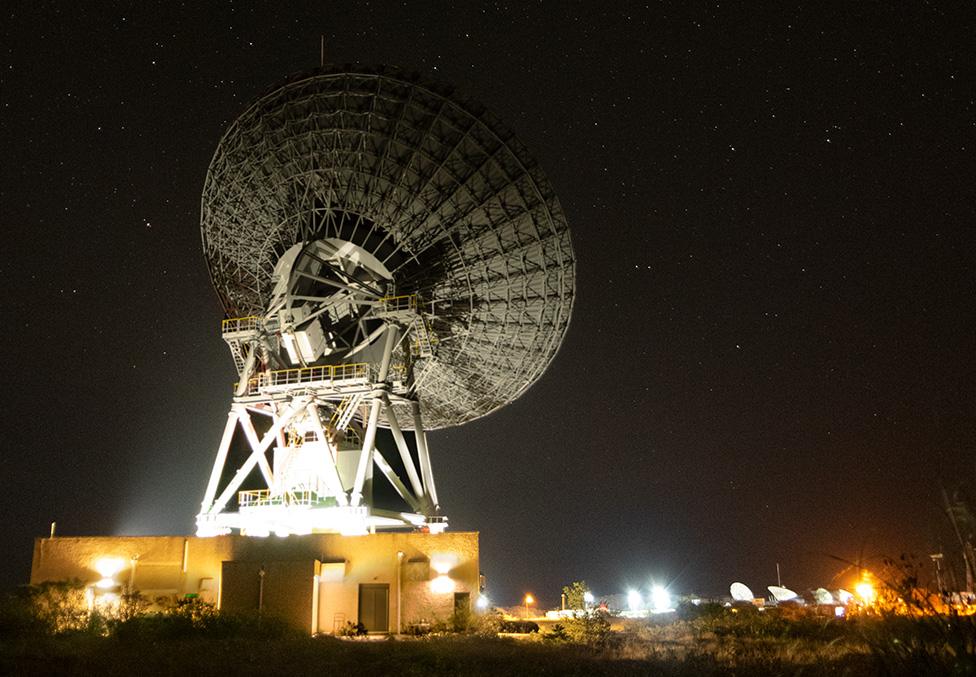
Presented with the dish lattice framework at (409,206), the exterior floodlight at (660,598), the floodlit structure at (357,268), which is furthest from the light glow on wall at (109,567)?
the exterior floodlight at (660,598)

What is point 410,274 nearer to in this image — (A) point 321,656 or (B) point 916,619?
(A) point 321,656

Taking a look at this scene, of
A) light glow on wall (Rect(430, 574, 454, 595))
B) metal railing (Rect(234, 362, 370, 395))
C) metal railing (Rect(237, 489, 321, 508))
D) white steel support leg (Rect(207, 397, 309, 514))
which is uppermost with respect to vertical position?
metal railing (Rect(234, 362, 370, 395))

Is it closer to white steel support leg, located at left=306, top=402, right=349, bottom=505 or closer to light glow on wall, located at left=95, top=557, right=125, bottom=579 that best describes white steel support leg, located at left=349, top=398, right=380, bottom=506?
white steel support leg, located at left=306, top=402, right=349, bottom=505

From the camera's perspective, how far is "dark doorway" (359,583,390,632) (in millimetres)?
28266

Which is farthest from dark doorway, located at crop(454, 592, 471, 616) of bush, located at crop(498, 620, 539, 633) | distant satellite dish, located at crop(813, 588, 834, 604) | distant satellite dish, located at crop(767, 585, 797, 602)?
distant satellite dish, located at crop(767, 585, 797, 602)

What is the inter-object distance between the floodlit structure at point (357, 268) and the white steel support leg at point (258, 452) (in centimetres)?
8

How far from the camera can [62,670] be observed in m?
13.9

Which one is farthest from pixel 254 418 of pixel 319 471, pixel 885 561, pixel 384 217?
pixel 885 561

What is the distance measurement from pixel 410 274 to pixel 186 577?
46.6 feet

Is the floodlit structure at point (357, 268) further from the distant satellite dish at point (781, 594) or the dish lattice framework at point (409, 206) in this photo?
the distant satellite dish at point (781, 594)

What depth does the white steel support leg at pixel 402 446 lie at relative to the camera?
110ft

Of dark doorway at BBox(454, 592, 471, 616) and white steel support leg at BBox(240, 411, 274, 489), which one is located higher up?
white steel support leg at BBox(240, 411, 274, 489)

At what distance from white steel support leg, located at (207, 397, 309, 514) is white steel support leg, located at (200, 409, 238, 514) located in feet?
1.02

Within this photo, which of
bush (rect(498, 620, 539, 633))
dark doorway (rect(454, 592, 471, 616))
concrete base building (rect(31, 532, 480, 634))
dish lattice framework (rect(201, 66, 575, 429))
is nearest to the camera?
concrete base building (rect(31, 532, 480, 634))
